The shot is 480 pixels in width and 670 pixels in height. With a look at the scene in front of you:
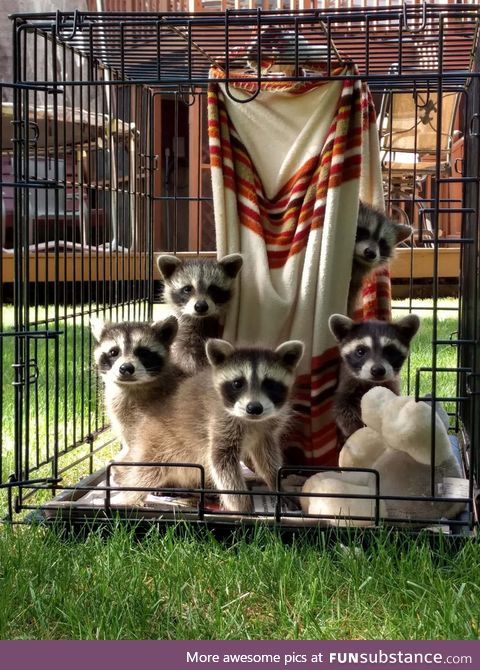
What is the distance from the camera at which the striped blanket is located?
3309 mm

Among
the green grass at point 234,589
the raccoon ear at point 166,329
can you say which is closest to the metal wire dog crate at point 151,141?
the green grass at point 234,589

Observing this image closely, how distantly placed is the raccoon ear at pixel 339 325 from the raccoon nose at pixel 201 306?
51 cm

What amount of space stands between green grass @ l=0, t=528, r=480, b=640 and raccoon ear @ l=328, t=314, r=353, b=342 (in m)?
0.86

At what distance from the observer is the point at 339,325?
327cm

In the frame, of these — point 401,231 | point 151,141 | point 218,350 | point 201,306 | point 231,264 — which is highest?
point 151,141

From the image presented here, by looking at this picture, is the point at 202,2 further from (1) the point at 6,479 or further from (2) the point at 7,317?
(1) the point at 6,479

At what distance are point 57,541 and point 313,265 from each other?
4.27ft

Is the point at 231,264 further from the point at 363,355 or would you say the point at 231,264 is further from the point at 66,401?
the point at 66,401

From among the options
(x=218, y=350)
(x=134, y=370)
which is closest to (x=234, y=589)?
(x=218, y=350)

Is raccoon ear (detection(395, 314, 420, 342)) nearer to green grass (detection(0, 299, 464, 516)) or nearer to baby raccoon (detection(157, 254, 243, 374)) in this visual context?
baby raccoon (detection(157, 254, 243, 374))

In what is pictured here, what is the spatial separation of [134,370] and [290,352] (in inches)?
22.6

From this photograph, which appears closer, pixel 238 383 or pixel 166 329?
pixel 238 383

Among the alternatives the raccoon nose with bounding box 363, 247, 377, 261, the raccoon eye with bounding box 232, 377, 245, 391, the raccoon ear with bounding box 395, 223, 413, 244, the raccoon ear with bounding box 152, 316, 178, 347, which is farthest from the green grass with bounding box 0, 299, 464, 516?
the raccoon nose with bounding box 363, 247, 377, 261

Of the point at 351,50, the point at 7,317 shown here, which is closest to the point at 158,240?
the point at 7,317
